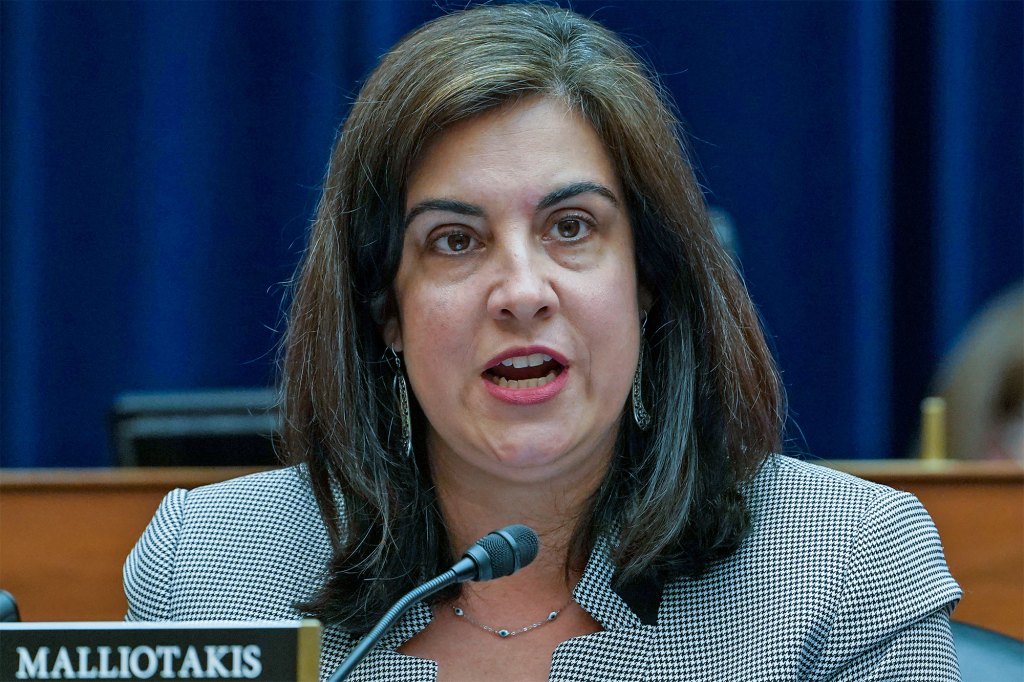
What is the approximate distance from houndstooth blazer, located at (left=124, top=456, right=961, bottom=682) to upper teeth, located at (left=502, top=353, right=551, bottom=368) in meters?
0.22

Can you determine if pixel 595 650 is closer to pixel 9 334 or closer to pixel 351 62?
pixel 351 62

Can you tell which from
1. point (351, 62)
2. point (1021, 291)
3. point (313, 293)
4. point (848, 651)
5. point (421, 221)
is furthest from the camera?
point (351, 62)

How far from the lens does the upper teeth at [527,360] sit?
1.28 metres

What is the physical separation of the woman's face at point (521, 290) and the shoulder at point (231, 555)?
0.24 meters

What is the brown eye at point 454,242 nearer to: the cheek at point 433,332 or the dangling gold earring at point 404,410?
the cheek at point 433,332

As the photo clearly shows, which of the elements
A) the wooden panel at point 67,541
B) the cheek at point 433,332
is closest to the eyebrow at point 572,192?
the cheek at point 433,332

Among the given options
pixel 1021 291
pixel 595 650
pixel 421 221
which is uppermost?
pixel 421 221

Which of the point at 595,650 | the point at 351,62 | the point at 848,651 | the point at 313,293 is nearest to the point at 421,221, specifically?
the point at 313,293

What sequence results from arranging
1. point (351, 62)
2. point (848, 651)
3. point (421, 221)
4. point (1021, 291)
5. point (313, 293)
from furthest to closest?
1. point (351, 62)
2. point (1021, 291)
3. point (313, 293)
4. point (421, 221)
5. point (848, 651)

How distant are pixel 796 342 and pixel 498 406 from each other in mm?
1751

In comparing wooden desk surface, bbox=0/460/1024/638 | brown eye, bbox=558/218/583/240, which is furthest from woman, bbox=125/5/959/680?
wooden desk surface, bbox=0/460/1024/638

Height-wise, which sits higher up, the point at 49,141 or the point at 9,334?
the point at 49,141

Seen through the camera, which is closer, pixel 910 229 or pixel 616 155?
pixel 616 155

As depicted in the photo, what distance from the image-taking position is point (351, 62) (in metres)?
2.87
